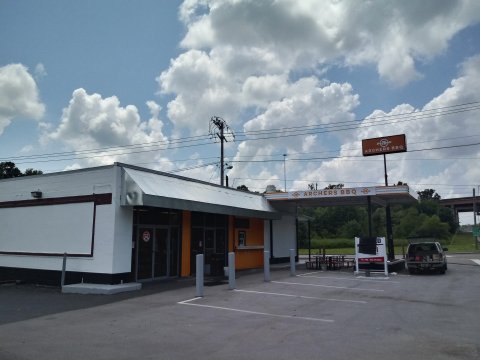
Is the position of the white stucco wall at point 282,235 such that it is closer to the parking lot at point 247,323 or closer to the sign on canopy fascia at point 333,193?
the sign on canopy fascia at point 333,193

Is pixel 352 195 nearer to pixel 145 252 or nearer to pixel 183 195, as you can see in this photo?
pixel 183 195

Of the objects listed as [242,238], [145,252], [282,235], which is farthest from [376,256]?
[145,252]

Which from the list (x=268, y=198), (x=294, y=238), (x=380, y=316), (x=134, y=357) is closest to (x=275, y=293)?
(x=380, y=316)

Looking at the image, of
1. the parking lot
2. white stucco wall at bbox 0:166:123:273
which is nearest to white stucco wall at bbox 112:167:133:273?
white stucco wall at bbox 0:166:123:273

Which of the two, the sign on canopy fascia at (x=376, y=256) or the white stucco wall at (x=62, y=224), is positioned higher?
the white stucco wall at (x=62, y=224)

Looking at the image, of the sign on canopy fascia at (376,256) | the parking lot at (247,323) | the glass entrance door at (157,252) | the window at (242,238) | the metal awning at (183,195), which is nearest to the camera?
the parking lot at (247,323)

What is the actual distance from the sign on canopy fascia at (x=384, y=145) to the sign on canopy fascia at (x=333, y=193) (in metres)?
6.09

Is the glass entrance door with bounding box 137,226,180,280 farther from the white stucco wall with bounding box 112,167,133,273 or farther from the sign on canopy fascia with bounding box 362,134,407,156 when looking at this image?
the sign on canopy fascia with bounding box 362,134,407,156

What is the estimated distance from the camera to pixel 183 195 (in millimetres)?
17859

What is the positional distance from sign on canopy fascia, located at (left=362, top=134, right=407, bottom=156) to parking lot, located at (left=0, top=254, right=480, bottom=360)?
1380cm

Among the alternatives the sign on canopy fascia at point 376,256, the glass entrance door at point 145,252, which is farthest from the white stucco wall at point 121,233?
the sign on canopy fascia at point 376,256

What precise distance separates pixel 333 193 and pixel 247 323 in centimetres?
1573

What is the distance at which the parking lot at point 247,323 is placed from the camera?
7.05 meters

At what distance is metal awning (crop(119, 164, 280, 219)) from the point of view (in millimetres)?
15320
